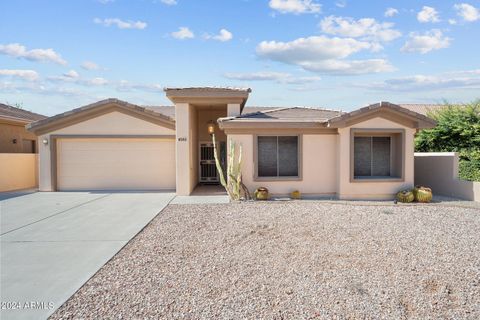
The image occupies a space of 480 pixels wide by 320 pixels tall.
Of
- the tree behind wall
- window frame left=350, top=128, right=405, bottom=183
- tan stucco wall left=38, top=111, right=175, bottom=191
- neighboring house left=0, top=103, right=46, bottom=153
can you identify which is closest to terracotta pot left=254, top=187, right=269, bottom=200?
window frame left=350, top=128, right=405, bottom=183

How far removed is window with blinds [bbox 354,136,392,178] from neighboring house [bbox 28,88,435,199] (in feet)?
0.14

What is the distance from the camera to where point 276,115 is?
1287 cm

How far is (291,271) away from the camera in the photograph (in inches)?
198

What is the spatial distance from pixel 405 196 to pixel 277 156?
5166 mm

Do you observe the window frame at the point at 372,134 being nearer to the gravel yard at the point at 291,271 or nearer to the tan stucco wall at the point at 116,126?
the gravel yard at the point at 291,271

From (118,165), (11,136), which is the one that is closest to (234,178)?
(118,165)

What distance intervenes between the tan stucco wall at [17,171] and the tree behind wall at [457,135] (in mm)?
21080

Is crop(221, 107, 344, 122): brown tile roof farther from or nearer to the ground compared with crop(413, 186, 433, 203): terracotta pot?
farther from the ground

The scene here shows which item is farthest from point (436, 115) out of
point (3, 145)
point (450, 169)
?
point (3, 145)

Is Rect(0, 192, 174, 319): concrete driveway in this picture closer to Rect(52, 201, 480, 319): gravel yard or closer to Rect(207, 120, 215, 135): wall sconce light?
Rect(52, 201, 480, 319): gravel yard

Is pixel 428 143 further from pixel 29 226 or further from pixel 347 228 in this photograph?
pixel 29 226

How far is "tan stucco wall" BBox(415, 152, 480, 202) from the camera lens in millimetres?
11727

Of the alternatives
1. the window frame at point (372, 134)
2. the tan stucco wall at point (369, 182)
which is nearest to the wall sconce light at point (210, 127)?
the tan stucco wall at point (369, 182)

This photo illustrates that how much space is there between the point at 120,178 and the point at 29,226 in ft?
21.4
